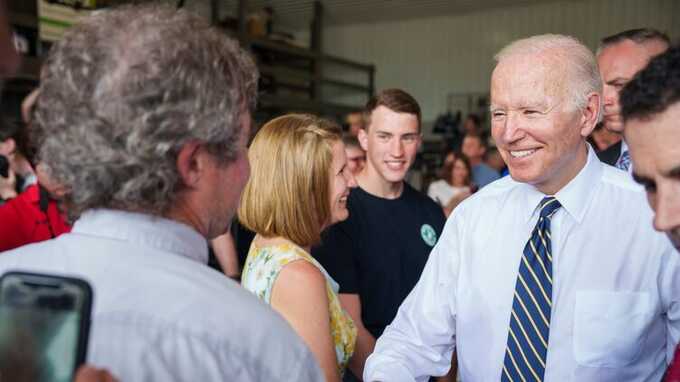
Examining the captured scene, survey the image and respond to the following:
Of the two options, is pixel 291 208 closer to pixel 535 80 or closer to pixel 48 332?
pixel 535 80

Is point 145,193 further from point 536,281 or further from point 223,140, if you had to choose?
point 536,281

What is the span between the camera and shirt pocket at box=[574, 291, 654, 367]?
146 centimetres

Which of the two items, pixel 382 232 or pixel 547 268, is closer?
pixel 547 268

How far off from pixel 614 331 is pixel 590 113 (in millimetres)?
567

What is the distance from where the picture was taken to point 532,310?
1.51m

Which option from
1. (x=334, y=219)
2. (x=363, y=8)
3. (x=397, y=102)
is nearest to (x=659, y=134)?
(x=334, y=219)

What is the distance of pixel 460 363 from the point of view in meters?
1.65

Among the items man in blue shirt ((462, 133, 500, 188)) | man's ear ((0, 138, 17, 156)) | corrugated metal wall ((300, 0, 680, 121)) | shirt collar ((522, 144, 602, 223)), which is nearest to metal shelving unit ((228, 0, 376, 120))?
corrugated metal wall ((300, 0, 680, 121))

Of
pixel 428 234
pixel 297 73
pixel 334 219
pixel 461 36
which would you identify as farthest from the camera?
pixel 461 36

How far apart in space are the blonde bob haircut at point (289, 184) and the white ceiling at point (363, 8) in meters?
9.13

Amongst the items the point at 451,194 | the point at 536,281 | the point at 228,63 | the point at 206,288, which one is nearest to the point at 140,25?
the point at 228,63

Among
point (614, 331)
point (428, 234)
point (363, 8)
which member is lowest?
point (428, 234)

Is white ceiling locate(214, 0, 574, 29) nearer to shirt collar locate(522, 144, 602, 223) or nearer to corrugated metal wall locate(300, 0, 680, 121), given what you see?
corrugated metal wall locate(300, 0, 680, 121)

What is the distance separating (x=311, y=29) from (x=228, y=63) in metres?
10.7
